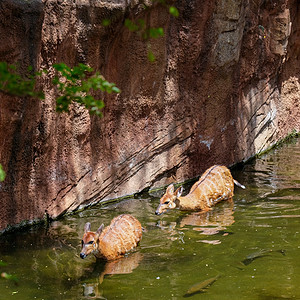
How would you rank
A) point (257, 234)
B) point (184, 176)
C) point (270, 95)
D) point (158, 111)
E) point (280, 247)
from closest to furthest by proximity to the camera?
point (280, 247) < point (257, 234) < point (158, 111) < point (184, 176) < point (270, 95)

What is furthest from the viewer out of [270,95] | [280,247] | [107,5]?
[270,95]

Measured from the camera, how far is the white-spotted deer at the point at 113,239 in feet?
19.3

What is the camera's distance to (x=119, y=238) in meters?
6.12

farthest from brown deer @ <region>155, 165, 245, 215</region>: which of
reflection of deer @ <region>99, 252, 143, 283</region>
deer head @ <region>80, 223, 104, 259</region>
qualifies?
deer head @ <region>80, 223, 104, 259</region>

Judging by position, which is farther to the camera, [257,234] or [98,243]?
[257,234]

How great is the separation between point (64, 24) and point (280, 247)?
342cm

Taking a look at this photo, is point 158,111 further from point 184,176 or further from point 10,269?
point 10,269

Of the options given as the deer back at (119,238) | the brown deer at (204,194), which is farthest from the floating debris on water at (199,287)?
the brown deer at (204,194)

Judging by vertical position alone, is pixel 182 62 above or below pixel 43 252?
above

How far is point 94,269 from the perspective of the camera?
5.75 metres

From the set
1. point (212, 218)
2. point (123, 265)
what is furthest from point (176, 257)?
point (212, 218)

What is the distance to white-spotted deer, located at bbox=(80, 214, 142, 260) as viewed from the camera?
5.88 m

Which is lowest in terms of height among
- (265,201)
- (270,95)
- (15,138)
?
(265,201)

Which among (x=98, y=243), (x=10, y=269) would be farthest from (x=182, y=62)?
(x=10, y=269)
